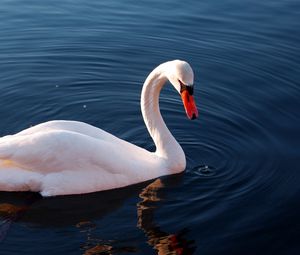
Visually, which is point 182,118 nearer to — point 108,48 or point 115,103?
point 115,103

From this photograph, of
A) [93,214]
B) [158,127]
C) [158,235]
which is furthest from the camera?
[158,127]

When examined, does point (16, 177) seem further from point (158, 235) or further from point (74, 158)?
point (158, 235)

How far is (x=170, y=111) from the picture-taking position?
1288 centimetres

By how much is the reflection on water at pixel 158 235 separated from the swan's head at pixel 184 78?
152cm

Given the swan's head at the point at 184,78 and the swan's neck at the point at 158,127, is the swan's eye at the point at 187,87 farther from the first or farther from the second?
the swan's neck at the point at 158,127

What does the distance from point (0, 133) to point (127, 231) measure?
3.75 m

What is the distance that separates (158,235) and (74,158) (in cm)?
178

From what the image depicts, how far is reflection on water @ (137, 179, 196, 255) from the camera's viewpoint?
885 cm

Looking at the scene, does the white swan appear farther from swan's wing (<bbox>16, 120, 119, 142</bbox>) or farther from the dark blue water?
the dark blue water

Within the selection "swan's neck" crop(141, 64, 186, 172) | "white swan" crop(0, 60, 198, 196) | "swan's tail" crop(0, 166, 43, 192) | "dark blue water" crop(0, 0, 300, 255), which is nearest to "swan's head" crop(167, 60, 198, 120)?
"white swan" crop(0, 60, 198, 196)

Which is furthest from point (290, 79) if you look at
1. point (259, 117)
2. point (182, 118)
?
point (182, 118)

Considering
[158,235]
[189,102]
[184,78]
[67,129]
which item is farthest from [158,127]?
[158,235]

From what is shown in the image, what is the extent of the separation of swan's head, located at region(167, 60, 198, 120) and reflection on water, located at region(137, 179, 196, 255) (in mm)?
1515

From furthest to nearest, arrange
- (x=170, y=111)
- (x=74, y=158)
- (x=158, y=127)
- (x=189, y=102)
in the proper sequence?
1. (x=170, y=111)
2. (x=158, y=127)
3. (x=189, y=102)
4. (x=74, y=158)
